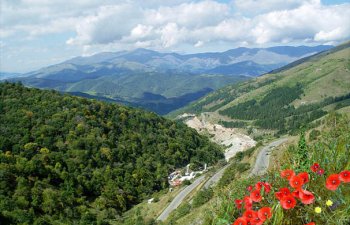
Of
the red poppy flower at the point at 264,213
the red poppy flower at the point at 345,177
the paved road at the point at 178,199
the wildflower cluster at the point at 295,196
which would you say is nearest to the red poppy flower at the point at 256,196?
the wildflower cluster at the point at 295,196

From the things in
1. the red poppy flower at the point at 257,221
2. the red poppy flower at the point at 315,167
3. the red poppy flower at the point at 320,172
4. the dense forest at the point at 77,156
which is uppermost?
the red poppy flower at the point at 315,167

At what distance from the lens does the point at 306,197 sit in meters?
5.18

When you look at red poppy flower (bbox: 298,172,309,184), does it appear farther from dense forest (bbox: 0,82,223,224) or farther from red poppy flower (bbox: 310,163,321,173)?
dense forest (bbox: 0,82,223,224)

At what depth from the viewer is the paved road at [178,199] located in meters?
69.0

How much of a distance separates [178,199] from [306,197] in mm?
74777

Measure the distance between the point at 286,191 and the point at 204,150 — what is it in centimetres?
12102

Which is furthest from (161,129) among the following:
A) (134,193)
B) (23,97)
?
A: (23,97)

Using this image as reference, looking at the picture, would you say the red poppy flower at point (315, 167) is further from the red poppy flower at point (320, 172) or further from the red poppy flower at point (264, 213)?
the red poppy flower at point (264, 213)

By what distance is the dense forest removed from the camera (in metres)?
62.4

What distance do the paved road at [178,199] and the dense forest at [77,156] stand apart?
10.5m

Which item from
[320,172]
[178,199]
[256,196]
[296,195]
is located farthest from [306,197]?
[178,199]

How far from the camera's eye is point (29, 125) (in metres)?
86.6

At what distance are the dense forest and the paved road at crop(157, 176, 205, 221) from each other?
10.5 metres

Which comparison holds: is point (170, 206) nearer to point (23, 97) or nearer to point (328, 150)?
point (23, 97)
